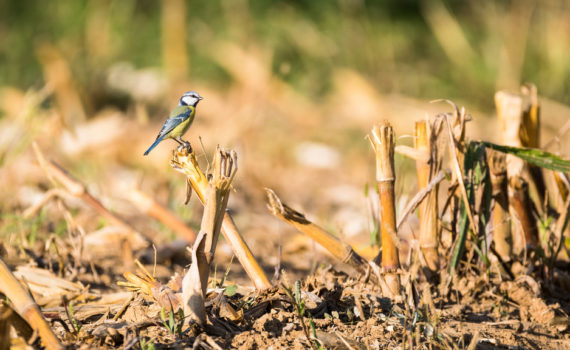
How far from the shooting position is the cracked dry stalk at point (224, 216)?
156 centimetres

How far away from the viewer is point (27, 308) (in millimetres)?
1400

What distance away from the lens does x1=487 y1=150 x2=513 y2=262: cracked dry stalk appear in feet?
6.44

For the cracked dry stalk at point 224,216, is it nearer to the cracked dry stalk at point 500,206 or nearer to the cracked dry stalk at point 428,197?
the cracked dry stalk at point 428,197

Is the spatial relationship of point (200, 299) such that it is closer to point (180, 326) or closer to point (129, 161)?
point (180, 326)

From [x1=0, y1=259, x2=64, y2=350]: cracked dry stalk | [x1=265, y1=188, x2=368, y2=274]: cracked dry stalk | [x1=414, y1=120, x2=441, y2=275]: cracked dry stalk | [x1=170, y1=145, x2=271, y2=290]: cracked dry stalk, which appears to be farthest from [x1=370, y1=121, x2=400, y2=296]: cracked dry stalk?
[x1=0, y1=259, x2=64, y2=350]: cracked dry stalk

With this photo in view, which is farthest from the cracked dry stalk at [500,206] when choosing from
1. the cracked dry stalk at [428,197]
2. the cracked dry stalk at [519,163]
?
the cracked dry stalk at [428,197]

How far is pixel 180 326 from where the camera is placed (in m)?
1.46

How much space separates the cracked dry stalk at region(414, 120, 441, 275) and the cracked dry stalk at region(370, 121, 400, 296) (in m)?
0.18

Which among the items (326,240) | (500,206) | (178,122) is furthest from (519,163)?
(178,122)

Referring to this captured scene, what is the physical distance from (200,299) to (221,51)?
4.59 m

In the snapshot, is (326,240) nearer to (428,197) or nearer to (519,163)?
(428,197)

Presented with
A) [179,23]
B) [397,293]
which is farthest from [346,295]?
[179,23]

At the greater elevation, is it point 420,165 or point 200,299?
point 420,165

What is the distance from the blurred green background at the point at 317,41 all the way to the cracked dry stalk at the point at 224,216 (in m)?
3.61
